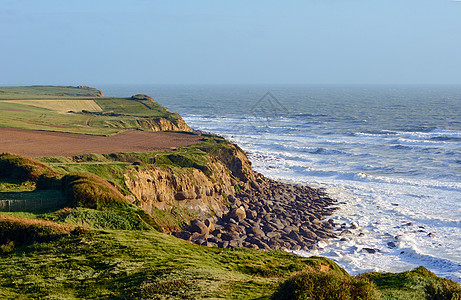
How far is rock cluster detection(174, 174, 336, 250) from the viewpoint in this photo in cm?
3475

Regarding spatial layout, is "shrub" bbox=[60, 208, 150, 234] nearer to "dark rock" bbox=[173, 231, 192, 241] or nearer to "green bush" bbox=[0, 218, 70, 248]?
"green bush" bbox=[0, 218, 70, 248]

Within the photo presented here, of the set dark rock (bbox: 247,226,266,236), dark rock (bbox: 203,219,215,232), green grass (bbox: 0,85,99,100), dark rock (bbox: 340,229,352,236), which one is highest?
green grass (bbox: 0,85,99,100)

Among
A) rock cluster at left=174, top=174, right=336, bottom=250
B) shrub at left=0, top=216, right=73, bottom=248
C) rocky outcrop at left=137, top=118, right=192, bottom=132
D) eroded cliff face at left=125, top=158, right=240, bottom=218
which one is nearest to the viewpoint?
shrub at left=0, top=216, right=73, bottom=248

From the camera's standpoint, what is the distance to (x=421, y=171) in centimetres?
6688

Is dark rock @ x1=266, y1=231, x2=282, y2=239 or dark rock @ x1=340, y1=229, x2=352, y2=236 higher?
dark rock @ x1=266, y1=231, x2=282, y2=239

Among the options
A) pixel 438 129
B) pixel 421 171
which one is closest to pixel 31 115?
pixel 421 171

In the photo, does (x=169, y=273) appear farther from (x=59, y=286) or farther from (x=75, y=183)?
(x=75, y=183)

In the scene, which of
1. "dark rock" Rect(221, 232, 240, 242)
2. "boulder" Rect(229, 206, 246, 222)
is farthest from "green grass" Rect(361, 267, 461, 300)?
"boulder" Rect(229, 206, 246, 222)

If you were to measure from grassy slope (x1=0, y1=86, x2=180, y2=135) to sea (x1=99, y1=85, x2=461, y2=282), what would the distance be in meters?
22.9

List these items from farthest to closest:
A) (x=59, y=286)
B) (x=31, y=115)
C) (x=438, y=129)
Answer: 1. (x=438, y=129)
2. (x=31, y=115)
3. (x=59, y=286)

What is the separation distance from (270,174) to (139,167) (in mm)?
33646

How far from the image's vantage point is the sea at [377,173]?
35500mm

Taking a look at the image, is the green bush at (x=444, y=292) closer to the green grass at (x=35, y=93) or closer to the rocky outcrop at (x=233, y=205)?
the rocky outcrop at (x=233, y=205)

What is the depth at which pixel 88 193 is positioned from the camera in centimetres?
2328
